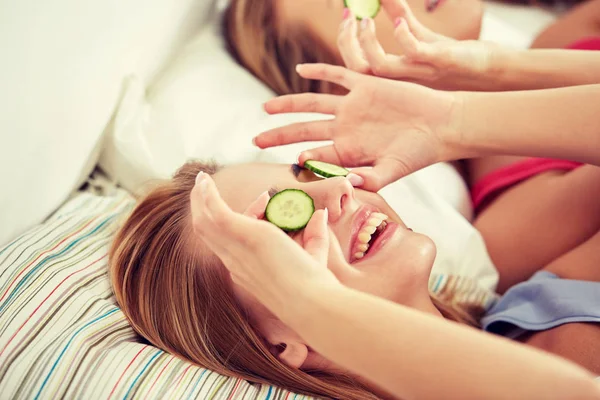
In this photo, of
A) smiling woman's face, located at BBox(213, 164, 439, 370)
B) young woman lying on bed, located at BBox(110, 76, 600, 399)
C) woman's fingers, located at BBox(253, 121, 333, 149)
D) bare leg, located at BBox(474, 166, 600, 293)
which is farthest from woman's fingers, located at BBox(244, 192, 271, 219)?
bare leg, located at BBox(474, 166, 600, 293)

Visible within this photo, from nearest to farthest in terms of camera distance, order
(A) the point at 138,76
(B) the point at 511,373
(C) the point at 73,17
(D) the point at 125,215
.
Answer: (B) the point at 511,373 → (C) the point at 73,17 → (D) the point at 125,215 → (A) the point at 138,76

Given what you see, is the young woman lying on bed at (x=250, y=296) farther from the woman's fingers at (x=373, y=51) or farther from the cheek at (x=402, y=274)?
the woman's fingers at (x=373, y=51)

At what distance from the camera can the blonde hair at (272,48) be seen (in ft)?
7.38

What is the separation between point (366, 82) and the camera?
5.07 feet

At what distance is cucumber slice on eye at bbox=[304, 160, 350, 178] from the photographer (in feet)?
4.49

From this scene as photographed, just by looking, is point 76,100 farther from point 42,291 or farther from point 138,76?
point 42,291

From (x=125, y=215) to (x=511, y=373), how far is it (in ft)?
4.09

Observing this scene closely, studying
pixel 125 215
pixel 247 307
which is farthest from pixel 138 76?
pixel 247 307

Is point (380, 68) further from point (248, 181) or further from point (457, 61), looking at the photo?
point (248, 181)

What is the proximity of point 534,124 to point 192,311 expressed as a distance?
3.18ft

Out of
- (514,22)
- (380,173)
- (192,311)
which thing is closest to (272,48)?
(380,173)

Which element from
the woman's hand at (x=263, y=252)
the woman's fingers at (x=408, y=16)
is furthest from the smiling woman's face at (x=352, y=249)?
the woman's fingers at (x=408, y=16)

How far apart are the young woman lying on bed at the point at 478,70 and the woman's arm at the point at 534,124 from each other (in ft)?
0.67

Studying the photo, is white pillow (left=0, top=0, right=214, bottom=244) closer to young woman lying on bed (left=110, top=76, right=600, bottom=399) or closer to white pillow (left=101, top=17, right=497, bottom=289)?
white pillow (left=101, top=17, right=497, bottom=289)
